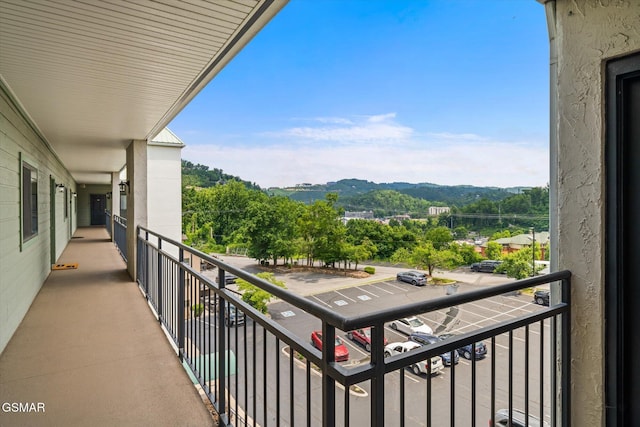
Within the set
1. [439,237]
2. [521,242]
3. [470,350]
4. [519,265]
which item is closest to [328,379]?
[470,350]

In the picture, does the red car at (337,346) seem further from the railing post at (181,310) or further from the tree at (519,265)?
the railing post at (181,310)

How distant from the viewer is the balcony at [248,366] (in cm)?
108

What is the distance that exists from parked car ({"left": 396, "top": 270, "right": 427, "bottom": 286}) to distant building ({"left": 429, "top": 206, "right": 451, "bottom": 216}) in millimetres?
764

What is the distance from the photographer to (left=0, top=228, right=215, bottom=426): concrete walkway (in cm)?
212

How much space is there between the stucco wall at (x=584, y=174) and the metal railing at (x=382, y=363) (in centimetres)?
6

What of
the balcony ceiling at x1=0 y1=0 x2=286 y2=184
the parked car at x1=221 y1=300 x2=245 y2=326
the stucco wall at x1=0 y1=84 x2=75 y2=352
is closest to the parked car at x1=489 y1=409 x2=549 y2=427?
the parked car at x1=221 y1=300 x2=245 y2=326

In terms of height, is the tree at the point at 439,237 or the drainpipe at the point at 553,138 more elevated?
the drainpipe at the point at 553,138

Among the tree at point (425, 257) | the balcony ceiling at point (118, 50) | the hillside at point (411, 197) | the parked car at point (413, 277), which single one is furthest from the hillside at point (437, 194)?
the balcony ceiling at point (118, 50)

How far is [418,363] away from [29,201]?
5.42 metres

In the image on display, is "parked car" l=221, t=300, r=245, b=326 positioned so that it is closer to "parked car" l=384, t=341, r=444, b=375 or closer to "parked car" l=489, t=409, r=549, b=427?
"parked car" l=384, t=341, r=444, b=375

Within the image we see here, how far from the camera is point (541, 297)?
1.74m

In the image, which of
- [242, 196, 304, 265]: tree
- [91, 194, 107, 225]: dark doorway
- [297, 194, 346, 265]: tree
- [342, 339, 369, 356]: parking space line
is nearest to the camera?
[342, 339, 369, 356]: parking space line

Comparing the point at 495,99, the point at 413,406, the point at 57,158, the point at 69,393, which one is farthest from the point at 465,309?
the point at 57,158

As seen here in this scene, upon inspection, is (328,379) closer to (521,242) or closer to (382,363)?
(382,363)
